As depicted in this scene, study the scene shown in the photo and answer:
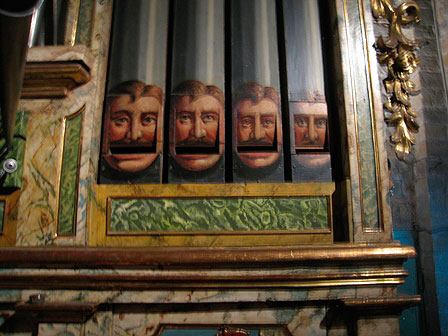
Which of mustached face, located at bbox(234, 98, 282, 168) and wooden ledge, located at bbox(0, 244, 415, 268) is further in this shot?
mustached face, located at bbox(234, 98, 282, 168)

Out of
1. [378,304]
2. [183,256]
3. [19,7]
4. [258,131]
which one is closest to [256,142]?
[258,131]

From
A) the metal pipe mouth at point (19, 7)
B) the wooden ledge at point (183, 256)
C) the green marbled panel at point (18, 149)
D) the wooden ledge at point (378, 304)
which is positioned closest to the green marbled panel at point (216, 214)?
the wooden ledge at point (183, 256)

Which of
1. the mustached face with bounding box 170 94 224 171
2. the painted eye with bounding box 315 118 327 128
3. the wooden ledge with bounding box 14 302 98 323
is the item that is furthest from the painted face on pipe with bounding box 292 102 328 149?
the wooden ledge with bounding box 14 302 98 323

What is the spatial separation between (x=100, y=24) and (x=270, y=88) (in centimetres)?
116

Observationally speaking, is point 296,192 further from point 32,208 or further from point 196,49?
point 32,208

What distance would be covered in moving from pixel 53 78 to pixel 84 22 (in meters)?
0.46

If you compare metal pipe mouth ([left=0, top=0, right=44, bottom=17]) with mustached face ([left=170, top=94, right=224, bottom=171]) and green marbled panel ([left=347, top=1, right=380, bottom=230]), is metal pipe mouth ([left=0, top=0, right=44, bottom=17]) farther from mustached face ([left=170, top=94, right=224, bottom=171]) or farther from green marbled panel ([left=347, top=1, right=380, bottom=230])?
green marbled panel ([left=347, top=1, right=380, bottom=230])

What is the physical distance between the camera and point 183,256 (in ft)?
6.82

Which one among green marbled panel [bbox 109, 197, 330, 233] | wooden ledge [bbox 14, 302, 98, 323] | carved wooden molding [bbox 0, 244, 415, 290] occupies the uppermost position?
green marbled panel [bbox 109, 197, 330, 233]

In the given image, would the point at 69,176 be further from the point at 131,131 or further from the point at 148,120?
the point at 148,120

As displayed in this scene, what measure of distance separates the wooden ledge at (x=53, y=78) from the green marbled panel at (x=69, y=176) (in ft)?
0.65

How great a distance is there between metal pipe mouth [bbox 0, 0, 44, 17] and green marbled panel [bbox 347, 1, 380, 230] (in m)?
1.81

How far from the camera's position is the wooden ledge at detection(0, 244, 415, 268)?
81.8 inches

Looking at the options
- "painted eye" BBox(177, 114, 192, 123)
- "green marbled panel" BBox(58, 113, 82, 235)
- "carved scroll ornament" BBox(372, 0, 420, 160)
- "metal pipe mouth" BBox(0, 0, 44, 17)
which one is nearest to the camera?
"metal pipe mouth" BBox(0, 0, 44, 17)
